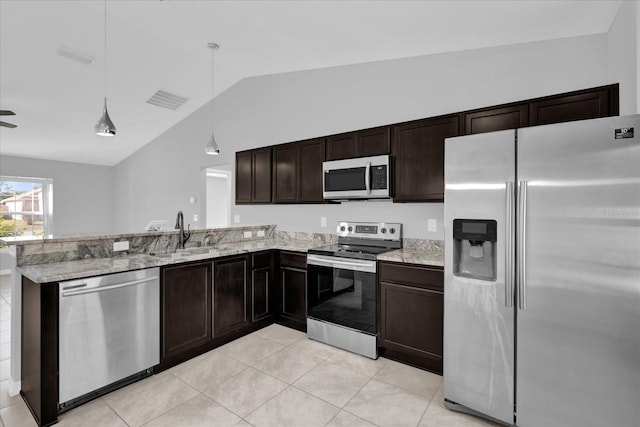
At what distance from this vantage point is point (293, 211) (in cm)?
424

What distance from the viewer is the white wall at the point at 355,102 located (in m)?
2.52

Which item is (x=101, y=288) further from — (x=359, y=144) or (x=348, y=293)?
(x=359, y=144)

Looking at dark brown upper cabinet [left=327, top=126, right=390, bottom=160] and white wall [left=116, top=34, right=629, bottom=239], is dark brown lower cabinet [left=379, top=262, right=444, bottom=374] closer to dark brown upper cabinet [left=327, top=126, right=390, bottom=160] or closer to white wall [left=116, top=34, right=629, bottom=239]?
white wall [left=116, top=34, right=629, bottom=239]

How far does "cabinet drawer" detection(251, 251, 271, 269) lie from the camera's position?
10.7 feet

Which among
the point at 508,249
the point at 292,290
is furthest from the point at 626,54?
the point at 292,290

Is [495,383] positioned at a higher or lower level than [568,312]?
lower

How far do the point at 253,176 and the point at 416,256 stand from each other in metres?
2.55

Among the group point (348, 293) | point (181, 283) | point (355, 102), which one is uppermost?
point (355, 102)

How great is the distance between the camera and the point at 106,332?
83.7 inches

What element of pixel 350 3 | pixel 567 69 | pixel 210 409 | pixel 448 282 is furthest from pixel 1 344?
pixel 567 69

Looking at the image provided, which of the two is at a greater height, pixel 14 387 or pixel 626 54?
pixel 626 54

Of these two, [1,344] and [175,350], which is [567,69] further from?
[1,344]

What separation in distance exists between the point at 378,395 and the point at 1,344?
362 cm

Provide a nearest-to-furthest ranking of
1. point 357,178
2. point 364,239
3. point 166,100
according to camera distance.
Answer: point 357,178 → point 364,239 → point 166,100
